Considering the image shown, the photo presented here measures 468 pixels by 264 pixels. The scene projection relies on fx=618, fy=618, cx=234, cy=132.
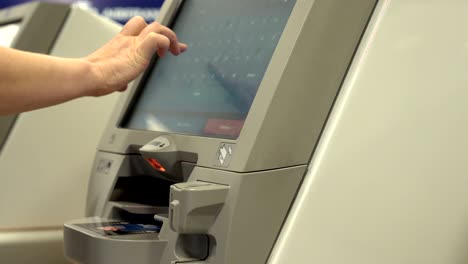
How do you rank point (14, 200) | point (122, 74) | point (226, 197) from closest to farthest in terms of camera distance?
point (226, 197) → point (122, 74) → point (14, 200)

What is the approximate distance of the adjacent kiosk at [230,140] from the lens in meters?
0.82

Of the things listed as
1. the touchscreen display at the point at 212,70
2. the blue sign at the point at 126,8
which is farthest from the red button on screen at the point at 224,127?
the blue sign at the point at 126,8

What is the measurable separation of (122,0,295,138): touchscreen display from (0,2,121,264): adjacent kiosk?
1.00 feet

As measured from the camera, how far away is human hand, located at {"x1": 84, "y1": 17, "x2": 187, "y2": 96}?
99 centimetres

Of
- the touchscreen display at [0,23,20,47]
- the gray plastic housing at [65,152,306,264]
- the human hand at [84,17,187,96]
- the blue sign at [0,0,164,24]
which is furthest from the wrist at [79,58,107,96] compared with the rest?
the blue sign at [0,0,164,24]

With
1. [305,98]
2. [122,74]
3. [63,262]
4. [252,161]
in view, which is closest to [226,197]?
[252,161]

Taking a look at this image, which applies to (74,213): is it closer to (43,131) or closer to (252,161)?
(43,131)

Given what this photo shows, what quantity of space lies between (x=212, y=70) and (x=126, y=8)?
168cm

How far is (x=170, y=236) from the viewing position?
88 centimetres

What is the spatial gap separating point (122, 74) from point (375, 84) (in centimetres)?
40

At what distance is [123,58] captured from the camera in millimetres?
1006

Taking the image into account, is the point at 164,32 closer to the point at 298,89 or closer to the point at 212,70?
the point at 212,70

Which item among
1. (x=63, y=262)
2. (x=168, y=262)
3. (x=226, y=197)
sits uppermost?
(x=226, y=197)

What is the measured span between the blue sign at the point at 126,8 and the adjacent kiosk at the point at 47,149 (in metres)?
0.91
